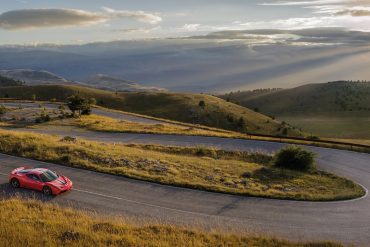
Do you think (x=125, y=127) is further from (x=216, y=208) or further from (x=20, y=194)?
(x=216, y=208)

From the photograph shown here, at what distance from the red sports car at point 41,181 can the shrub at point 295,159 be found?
66.2ft

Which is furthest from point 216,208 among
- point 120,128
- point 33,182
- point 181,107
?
point 181,107

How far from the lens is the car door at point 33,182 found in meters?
24.6

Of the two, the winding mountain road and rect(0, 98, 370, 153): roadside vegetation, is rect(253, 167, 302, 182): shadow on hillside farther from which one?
rect(0, 98, 370, 153): roadside vegetation

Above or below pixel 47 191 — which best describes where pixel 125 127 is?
below

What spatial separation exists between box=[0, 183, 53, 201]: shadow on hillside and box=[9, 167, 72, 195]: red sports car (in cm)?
29

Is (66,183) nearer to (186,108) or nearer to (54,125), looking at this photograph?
(54,125)

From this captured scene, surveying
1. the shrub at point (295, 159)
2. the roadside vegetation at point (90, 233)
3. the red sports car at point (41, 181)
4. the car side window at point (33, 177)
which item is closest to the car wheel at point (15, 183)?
the red sports car at point (41, 181)

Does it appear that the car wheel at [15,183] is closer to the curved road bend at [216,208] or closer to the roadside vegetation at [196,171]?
the curved road bend at [216,208]

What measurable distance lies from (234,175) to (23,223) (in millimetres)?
18527

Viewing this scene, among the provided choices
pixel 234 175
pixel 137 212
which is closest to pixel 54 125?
pixel 234 175

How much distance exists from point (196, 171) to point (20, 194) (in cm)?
1321

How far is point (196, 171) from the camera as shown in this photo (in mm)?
31438

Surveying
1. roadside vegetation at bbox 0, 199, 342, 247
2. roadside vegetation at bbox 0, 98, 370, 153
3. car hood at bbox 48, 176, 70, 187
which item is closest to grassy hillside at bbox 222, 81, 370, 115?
roadside vegetation at bbox 0, 98, 370, 153
